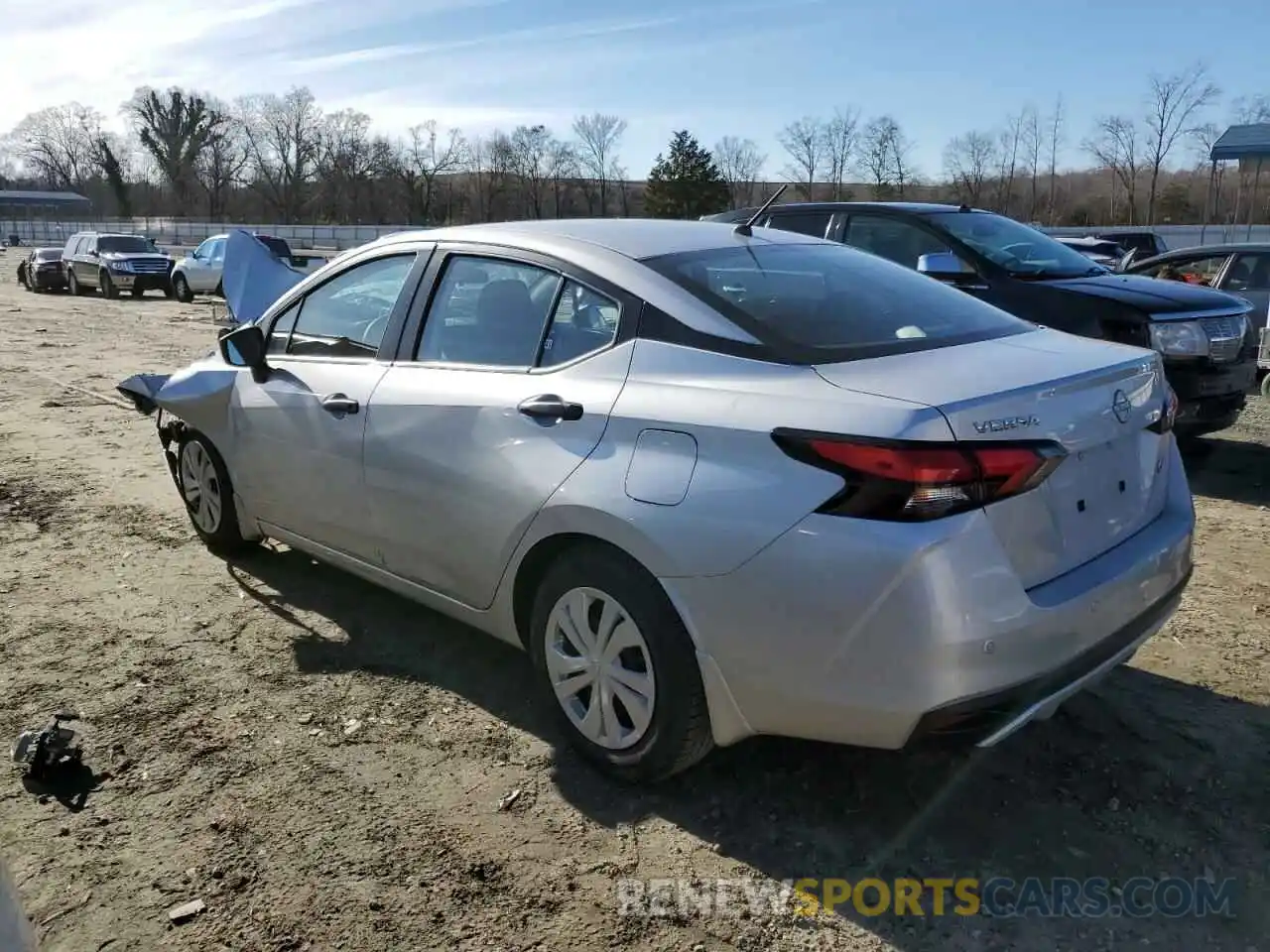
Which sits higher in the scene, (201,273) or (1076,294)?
(201,273)

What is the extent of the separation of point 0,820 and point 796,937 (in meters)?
2.39

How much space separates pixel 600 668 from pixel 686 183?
184 feet

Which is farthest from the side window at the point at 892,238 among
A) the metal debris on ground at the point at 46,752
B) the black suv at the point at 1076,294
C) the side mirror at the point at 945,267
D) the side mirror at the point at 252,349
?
the metal debris on ground at the point at 46,752

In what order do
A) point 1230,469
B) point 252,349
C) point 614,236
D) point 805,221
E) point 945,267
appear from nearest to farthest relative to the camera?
point 614,236 < point 252,349 < point 945,267 < point 1230,469 < point 805,221

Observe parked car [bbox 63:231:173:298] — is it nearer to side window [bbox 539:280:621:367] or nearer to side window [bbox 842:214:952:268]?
side window [bbox 842:214:952:268]

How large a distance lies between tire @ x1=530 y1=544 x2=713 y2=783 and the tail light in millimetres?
637

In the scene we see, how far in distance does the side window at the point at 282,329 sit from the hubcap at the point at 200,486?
79 centimetres

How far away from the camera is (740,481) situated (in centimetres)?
267

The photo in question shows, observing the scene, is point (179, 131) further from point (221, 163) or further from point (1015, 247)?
point (1015, 247)

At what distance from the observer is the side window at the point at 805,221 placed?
309 inches

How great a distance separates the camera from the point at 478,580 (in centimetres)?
351

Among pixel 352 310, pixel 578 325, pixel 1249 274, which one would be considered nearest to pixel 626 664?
pixel 578 325

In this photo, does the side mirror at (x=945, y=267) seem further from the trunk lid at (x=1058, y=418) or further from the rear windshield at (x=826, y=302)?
the trunk lid at (x=1058, y=418)

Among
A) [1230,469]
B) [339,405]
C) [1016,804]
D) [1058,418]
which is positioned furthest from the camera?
[1230,469]
